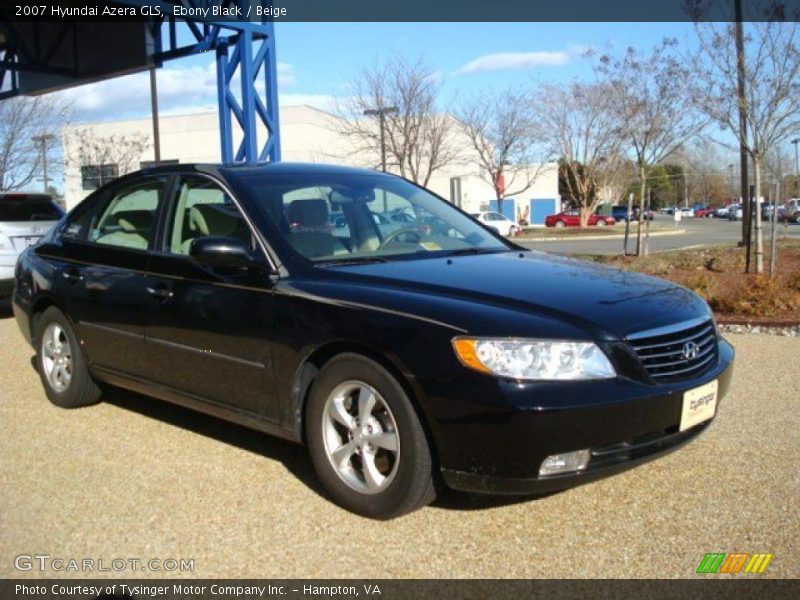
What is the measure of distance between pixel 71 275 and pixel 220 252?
6.15ft

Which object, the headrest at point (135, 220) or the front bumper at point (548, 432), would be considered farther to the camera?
the headrest at point (135, 220)

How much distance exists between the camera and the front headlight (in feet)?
10.4

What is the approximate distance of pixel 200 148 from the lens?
52.0m

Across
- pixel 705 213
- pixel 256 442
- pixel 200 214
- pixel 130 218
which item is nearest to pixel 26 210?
pixel 130 218

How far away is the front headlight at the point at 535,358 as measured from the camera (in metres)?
3.17

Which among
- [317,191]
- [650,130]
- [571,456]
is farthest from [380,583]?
[650,130]

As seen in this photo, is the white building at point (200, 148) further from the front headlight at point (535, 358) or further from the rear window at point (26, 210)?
the front headlight at point (535, 358)

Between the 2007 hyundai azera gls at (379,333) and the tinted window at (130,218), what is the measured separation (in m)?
0.02

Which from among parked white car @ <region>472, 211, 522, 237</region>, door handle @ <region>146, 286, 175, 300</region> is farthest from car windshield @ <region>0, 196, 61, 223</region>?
parked white car @ <region>472, 211, 522, 237</region>

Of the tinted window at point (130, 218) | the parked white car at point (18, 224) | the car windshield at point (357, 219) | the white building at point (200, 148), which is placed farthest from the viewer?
the white building at point (200, 148)

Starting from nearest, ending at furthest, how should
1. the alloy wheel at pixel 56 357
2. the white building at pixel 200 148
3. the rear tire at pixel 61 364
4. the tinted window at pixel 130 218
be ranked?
the tinted window at pixel 130 218 → the rear tire at pixel 61 364 → the alloy wheel at pixel 56 357 → the white building at pixel 200 148

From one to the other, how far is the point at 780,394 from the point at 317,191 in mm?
3552

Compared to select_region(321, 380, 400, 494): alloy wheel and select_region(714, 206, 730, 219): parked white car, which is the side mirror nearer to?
select_region(321, 380, 400, 494): alloy wheel

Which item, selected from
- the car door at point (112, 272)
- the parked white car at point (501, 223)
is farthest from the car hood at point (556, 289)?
the parked white car at point (501, 223)
